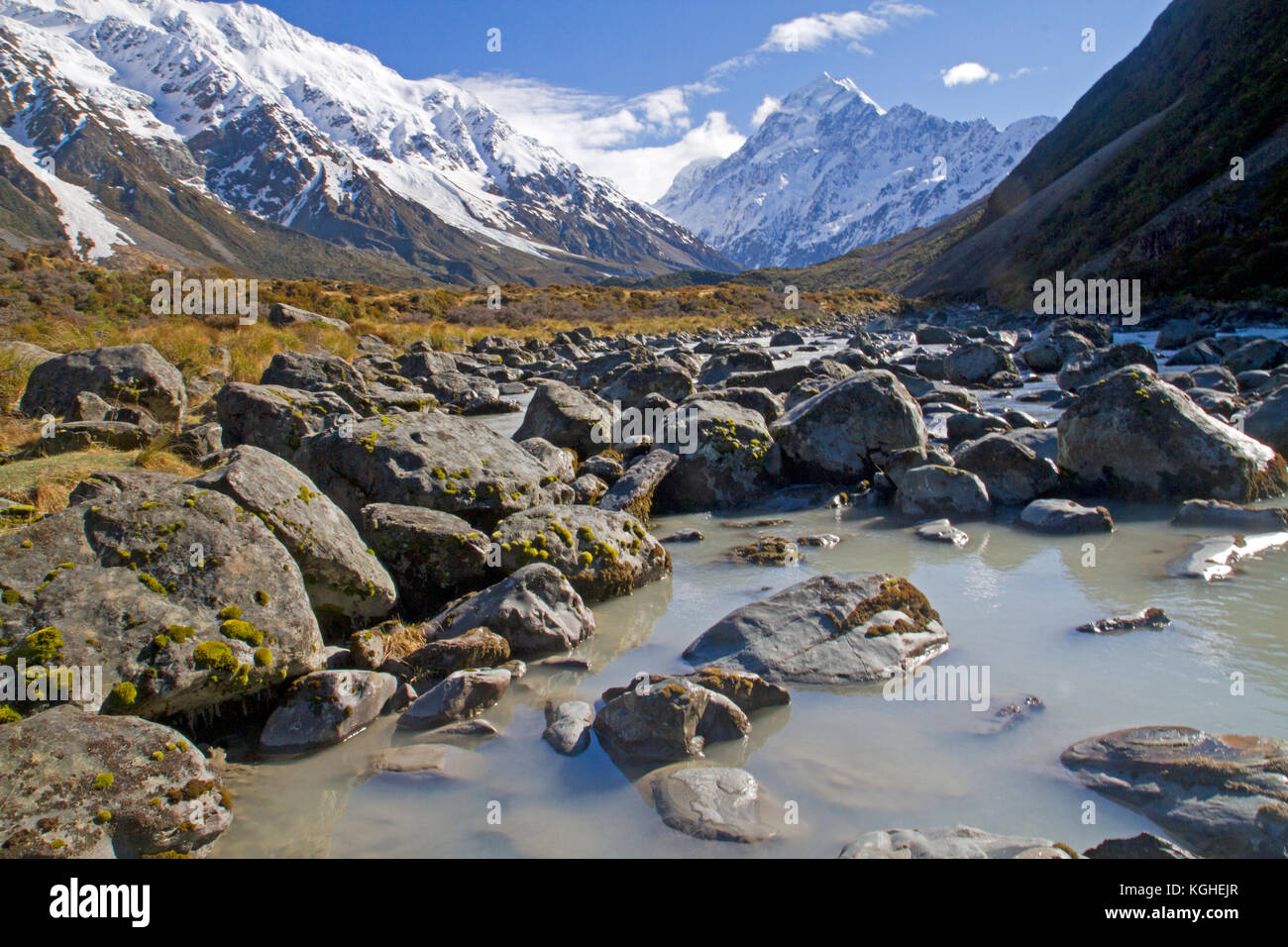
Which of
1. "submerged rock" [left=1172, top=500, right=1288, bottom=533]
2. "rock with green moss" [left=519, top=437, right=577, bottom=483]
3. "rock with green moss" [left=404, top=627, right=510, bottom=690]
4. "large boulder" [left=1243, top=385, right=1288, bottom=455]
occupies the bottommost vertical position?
"rock with green moss" [left=404, top=627, right=510, bottom=690]

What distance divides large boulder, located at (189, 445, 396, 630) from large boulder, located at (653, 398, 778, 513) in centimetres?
502

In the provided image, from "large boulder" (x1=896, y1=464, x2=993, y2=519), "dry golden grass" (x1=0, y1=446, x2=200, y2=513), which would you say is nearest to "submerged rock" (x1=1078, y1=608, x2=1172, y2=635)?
"large boulder" (x1=896, y1=464, x2=993, y2=519)

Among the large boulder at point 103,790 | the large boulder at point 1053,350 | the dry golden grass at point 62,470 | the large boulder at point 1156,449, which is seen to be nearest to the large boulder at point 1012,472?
the large boulder at point 1156,449

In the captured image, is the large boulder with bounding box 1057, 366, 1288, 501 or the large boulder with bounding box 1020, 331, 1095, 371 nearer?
the large boulder with bounding box 1057, 366, 1288, 501

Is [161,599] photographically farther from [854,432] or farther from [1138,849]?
[854,432]

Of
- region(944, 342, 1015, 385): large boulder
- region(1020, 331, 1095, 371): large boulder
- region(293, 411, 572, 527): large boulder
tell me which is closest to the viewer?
region(293, 411, 572, 527): large boulder

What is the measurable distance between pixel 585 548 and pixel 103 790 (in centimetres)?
411

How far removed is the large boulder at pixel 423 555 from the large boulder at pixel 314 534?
312 millimetres

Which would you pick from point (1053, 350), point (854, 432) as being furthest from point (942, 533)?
point (1053, 350)

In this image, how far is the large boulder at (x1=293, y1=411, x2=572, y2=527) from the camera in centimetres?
758

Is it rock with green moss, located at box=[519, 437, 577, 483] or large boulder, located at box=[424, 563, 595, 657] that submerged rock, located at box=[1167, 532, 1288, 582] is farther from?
rock with green moss, located at box=[519, 437, 577, 483]

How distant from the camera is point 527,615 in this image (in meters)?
5.88
